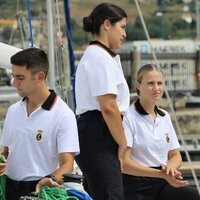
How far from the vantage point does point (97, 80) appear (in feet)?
15.8

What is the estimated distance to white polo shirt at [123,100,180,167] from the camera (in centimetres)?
543

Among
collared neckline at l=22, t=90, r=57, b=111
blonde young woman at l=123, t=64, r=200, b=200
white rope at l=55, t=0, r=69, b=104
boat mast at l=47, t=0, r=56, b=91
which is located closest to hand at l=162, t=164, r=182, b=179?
blonde young woman at l=123, t=64, r=200, b=200

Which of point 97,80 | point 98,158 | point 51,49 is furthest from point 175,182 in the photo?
point 51,49

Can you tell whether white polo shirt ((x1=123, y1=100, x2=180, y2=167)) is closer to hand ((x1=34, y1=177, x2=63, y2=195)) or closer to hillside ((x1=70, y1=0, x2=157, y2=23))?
hand ((x1=34, y1=177, x2=63, y2=195))

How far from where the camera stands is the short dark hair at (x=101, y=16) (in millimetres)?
4957

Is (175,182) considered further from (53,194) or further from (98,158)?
(53,194)

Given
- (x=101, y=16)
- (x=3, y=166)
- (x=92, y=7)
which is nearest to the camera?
(x=3, y=166)

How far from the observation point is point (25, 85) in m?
4.44

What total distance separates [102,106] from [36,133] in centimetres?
56

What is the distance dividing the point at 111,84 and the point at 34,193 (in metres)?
0.89

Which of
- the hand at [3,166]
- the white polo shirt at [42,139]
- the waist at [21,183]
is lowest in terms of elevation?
the waist at [21,183]

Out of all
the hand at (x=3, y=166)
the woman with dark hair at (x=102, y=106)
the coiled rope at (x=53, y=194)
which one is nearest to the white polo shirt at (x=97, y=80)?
the woman with dark hair at (x=102, y=106)

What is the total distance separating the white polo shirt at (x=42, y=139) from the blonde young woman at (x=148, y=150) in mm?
1006

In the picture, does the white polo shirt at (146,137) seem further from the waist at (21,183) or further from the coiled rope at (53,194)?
the coiled rope at (53,194)
